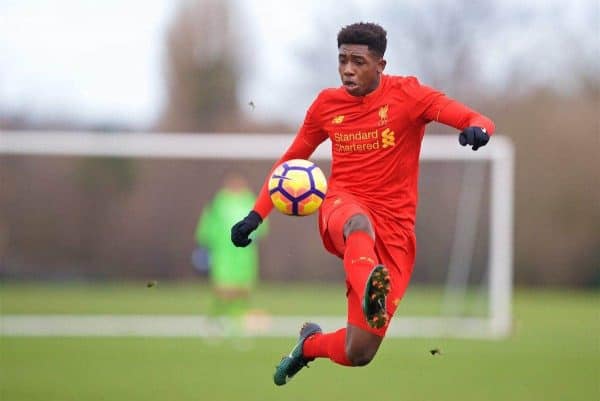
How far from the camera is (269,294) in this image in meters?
20.6

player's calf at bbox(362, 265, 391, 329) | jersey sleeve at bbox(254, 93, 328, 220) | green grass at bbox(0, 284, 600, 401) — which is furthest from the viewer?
green grass at bbox(0, 284, 600, 401)

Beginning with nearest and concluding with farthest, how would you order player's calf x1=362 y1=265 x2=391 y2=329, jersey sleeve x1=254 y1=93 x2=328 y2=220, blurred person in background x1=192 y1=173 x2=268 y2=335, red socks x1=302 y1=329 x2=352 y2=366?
player's calf x1=362 y1=265 x2=391 y2=329, red socks x1=302 y1=329 x2=352 y2=366, jersey sleeve x1=254 y1=93 x2=328 y2=220, blurred person in background x1=192 y1=173 x2=268 y2=335

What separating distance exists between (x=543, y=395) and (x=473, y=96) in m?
20.8

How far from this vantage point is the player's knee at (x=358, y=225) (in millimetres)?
7285

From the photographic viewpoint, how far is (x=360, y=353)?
7.61 metres

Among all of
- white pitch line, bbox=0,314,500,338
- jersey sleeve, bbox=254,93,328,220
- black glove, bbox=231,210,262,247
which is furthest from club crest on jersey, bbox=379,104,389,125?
white pitch line, bbox=0,314,500,338

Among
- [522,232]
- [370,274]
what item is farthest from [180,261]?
[370,274]

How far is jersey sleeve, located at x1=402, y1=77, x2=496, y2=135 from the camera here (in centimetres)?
727

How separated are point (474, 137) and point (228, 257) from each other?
10656mm

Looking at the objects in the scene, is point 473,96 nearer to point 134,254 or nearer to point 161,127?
point 161,127

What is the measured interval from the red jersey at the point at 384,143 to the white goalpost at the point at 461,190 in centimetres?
1055

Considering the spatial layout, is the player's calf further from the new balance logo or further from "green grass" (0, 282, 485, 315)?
"green grass" (0, 282, 485, 315)

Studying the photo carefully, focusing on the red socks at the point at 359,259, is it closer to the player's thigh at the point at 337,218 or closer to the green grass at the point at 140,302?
the player's thigh at the point at 337,218

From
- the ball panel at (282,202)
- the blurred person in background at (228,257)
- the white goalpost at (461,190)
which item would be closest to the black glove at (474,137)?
the ball panel at (282,202)
